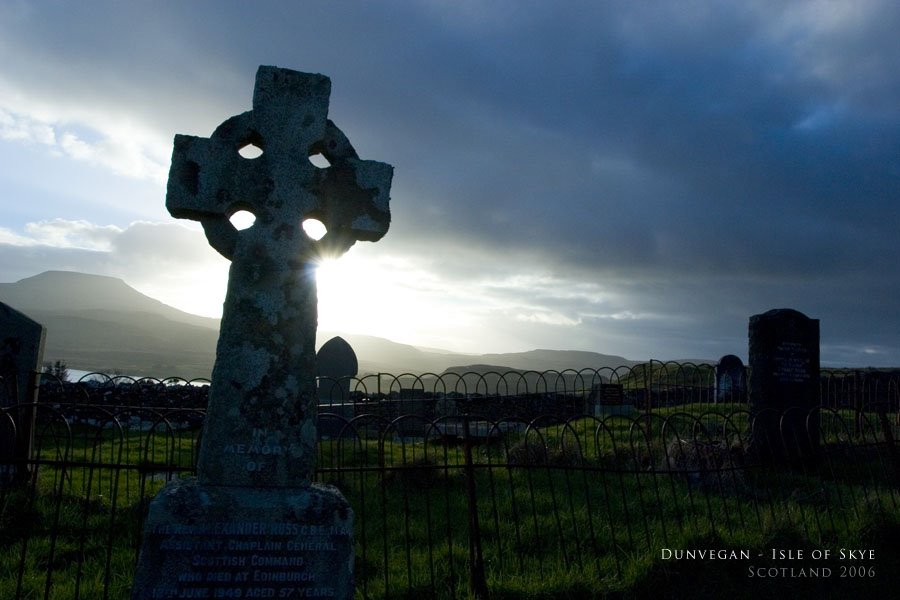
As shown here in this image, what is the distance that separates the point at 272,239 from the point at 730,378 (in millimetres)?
15557

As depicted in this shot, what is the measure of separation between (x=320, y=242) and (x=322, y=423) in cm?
816

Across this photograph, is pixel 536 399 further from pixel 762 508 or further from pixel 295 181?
pixel 295 181

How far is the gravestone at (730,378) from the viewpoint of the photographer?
16.8 metres

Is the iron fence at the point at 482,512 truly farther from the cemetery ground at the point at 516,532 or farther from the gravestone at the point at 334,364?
the gravestone at the point at 334,364

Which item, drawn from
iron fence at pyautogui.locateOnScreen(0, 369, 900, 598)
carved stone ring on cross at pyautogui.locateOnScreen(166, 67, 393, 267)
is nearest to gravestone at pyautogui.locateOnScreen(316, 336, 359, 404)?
iron fence at pyautogui.locateOnScreen(0, 369, 900, 598)

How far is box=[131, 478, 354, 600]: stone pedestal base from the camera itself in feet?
11.1

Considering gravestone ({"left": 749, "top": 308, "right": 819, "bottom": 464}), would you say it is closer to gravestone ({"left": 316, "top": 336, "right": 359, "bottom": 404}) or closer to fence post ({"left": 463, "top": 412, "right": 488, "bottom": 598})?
fence post ({"left": 463, "top": 412, "right": 488, "bottom": 598})

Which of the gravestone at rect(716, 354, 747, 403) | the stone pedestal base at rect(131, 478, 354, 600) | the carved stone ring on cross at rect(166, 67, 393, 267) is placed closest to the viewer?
the stone pedestal base at rect(131, 478, 354, 600)

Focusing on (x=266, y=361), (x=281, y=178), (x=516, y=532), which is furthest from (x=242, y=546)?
(x=516, y=532)

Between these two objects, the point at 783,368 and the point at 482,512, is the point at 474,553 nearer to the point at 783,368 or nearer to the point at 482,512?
the point at 482,512

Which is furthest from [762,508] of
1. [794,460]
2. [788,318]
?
[788,318]

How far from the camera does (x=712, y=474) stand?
8.34m

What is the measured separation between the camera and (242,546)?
11.3 feet

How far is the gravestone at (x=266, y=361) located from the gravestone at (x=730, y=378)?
48.4 ft
